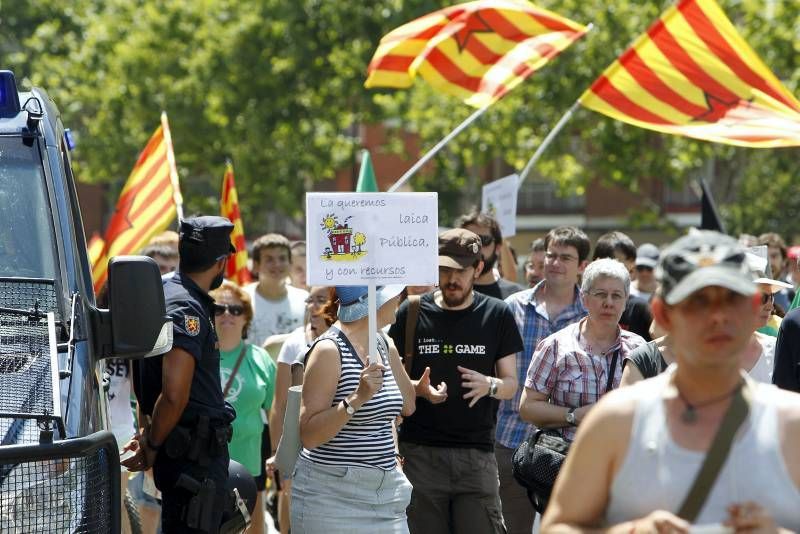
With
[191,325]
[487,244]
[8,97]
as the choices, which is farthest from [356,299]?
[487,244]

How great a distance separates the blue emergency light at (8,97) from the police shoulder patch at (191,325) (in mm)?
1099

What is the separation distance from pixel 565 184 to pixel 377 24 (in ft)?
21.6

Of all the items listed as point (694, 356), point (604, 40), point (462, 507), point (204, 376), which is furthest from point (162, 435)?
Answer: point (604, 40)

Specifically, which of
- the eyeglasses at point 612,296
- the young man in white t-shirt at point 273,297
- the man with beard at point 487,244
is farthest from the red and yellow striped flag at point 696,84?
the eyeglasses at point 612,296

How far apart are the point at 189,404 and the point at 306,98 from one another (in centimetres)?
2699

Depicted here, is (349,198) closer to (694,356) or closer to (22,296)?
(22,296)

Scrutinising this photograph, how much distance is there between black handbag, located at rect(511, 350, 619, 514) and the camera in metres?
6.17

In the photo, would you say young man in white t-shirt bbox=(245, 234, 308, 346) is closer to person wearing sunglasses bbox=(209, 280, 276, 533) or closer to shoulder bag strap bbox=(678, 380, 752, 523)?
person wearing sunglasses bbox=(209, 280, 276, 533)

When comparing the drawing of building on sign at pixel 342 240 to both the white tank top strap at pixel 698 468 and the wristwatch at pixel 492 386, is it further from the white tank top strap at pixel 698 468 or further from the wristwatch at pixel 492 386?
the white tank top strap at pixel 698 468

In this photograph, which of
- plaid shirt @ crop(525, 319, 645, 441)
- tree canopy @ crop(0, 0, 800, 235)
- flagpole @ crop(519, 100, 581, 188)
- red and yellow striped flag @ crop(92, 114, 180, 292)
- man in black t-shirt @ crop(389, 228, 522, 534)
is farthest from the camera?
tree canopy @ crop(0, 0, 800, 235)

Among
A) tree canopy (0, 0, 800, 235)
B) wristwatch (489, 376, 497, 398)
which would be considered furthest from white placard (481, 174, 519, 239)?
tree canopy (0, 0, 800, 235)

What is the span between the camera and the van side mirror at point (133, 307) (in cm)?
484

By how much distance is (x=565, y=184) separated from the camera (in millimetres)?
34125

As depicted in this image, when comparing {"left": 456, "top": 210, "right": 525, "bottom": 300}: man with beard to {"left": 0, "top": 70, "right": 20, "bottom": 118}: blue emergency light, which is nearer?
{"left": 0, "top": 70, "right": 20, "bottom": 118}: blue emergency light
